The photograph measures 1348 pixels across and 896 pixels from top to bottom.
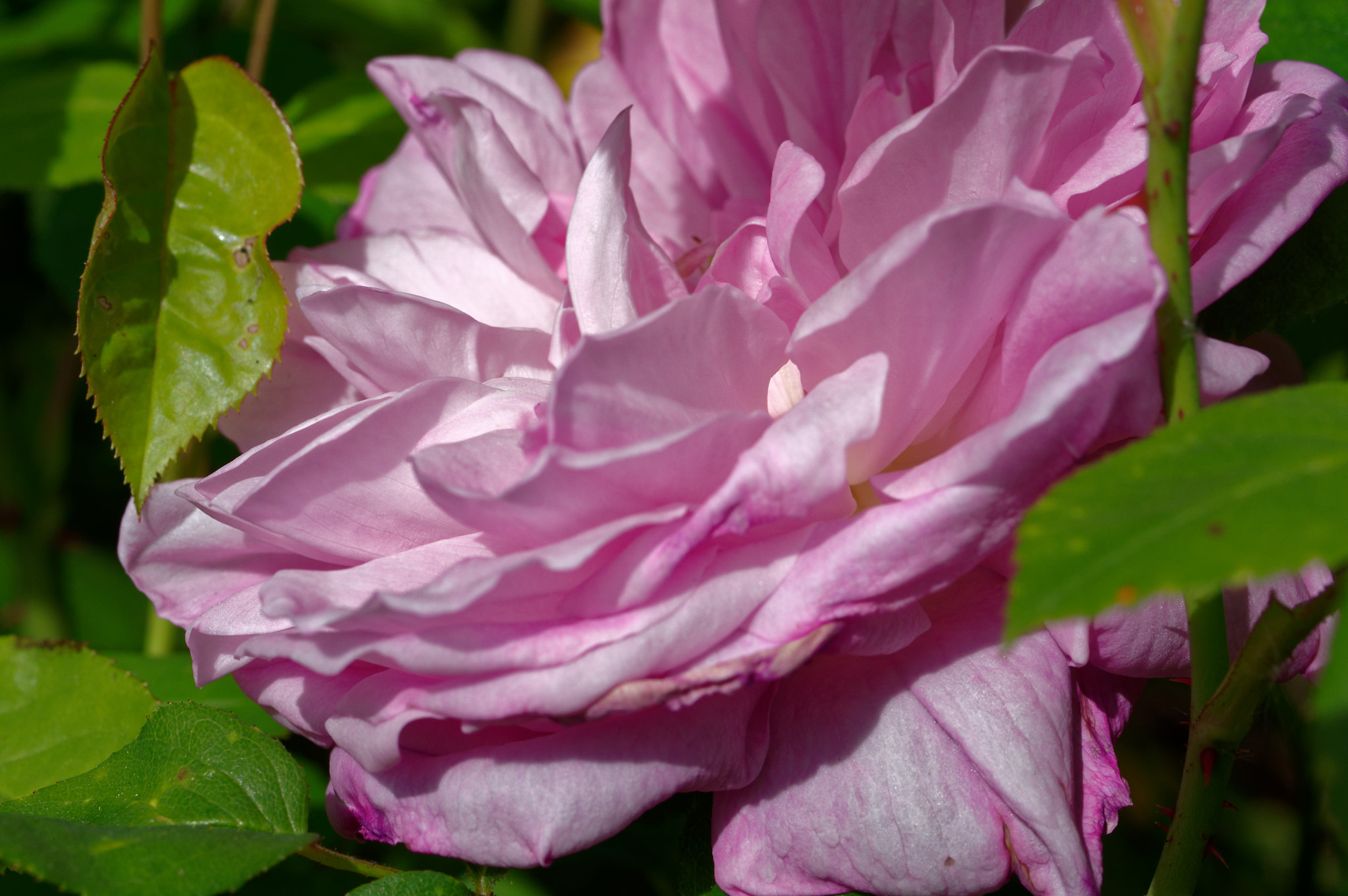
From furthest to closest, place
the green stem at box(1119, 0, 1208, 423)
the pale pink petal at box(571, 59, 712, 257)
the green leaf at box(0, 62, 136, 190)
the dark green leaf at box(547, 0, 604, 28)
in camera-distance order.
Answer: the dark green leaf at box(547, 0, 604, 28)
the green leaf at box(0, 62, 136, 190)
the pale pink petal at box(571, 59, 712, 257)
the green stem at box(1119, 0, 1208, 423)

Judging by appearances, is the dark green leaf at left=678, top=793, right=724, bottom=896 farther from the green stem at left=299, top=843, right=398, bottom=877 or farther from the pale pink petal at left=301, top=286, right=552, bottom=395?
the pale pink petal at left=301, top=286, right=552, bottom=395

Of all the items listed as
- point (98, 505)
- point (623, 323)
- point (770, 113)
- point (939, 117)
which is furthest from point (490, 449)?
point (98, 505)

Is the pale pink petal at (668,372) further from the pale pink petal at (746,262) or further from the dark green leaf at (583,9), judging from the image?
the dark green leaf at (583,9)

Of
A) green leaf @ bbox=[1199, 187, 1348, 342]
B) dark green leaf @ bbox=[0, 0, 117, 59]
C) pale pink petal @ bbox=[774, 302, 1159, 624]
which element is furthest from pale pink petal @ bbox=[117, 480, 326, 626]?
dark green leaf @ bbox=[0, 0, 117, 59]

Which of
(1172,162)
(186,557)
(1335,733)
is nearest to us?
(1335,733)

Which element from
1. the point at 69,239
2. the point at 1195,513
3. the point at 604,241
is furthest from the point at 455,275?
the point at 69,239

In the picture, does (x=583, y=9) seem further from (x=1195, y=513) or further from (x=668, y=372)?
(x=1195, y=513)
